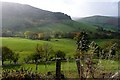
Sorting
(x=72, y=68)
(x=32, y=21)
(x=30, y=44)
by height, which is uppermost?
(x=32, y=21)

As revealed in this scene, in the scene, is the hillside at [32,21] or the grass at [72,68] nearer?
the grass at [72,68]

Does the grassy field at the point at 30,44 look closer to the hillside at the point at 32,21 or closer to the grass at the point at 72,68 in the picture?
the hillside at the point at 32,21

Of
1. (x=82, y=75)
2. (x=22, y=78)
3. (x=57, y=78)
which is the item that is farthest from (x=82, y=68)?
(x=22, y=78)

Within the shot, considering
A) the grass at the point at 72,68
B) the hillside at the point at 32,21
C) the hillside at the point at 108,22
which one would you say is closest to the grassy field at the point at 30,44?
the hillside at the point at 32,21

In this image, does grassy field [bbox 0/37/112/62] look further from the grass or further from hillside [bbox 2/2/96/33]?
the grass

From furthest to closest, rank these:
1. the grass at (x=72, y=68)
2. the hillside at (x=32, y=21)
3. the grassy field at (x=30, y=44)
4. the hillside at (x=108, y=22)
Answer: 1. the hillside at (x=108, y=22)
2. the hillside at (x=32, y=21)
3. the grassy field at (x=30, y=44)
4. the grass at (x=72, y=68)

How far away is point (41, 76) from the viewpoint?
21.0 ft

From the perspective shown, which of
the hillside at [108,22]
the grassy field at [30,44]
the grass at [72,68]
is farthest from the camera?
the hillside at [108,22]

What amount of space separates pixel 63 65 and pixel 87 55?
5.22 feet

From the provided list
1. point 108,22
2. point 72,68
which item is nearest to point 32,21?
point 108,22

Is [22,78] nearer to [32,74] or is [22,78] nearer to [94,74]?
[32,74]

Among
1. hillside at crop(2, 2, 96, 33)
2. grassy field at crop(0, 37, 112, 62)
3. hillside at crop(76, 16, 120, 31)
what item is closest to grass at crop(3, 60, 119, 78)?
grassy field at crop(0, 37, 112, 62)

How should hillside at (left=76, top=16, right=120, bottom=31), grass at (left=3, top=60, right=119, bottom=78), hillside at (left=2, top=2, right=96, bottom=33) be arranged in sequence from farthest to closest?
hillside at (left=76, top=16, right=120, bottom=31) → hillside at (left=2, top=2, right=96, bottom=33) → grass at (left=3, top=60, right=119, bottom=78)

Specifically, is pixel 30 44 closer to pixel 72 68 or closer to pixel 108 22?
pixel 72 68
